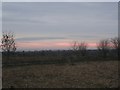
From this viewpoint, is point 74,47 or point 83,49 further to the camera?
point 74,47

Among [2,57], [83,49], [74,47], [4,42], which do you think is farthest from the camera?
[74,47]

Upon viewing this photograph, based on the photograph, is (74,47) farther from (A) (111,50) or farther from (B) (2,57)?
(B) (2,57)

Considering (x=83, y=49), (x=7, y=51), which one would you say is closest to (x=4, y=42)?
(x=7, y=51)

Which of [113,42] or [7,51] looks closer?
[7,51]

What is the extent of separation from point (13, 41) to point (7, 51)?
2.31m

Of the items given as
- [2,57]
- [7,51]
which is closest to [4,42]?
[7,51]

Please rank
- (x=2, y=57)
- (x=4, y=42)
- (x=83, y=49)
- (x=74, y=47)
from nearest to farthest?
(x=4, y=42)
(x=2, y=57)
(x=83, y=49)
(x=74, y=47)

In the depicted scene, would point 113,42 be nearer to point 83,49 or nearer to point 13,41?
point 83,49

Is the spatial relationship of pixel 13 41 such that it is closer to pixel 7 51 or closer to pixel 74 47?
pixel 7 51

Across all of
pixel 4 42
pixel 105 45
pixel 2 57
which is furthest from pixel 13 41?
pixel 105 45

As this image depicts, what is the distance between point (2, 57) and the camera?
49938mm

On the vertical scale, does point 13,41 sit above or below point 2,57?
above

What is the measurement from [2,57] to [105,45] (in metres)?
53.0

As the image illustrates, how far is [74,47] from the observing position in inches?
3780
